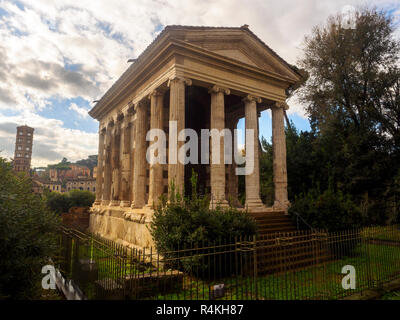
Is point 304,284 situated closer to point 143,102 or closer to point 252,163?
point 252,163

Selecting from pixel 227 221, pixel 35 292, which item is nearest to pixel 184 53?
pixel 227 221

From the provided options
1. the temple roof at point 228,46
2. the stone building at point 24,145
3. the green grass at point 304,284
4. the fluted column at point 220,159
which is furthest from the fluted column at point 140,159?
the stone building at point 24,145

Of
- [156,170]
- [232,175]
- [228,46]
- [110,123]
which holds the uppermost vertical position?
[228,46]

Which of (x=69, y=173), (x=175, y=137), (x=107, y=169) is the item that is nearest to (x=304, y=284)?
(x=175, y=137)

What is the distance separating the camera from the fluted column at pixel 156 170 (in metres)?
10.7

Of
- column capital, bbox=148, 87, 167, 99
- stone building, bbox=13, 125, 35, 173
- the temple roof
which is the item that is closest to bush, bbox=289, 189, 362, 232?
the temple roof

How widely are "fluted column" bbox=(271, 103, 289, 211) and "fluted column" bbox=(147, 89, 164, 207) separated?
5.73 metres

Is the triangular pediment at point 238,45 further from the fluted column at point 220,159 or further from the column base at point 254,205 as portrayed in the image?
the column base at point 254,205

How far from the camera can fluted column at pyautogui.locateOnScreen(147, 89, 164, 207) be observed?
10719 millimetres

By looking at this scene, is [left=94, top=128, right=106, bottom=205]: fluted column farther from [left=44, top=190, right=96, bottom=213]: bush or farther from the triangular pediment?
the triangular pediment

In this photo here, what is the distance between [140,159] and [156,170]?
7.00ft

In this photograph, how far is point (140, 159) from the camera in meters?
12.7
